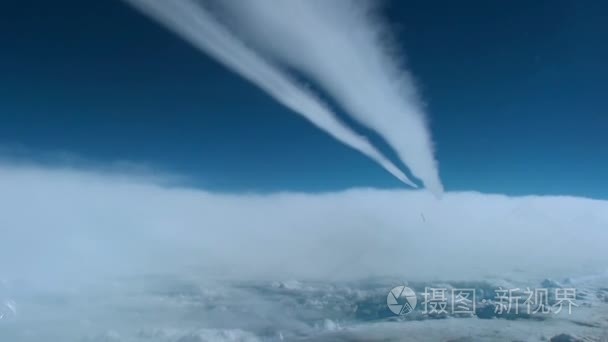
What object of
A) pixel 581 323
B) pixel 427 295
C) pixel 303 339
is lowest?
pixel 303 339

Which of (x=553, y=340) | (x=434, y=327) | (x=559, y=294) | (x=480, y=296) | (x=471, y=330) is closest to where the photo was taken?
(x=559, y=294)

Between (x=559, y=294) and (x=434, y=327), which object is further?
(x=434, y=327)

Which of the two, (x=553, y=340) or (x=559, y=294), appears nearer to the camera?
(x=559, y=294)

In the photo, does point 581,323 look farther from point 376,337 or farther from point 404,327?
point 376,337

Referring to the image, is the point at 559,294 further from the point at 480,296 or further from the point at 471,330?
the point at 480,296

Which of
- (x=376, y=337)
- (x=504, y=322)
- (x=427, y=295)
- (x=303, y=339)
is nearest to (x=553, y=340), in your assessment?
(x=504, y=322)

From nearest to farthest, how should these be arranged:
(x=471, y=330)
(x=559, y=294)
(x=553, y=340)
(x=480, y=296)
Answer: (x=559, y=294), (x=553, y=340), (x=471, y=330), (x=480, y=296)

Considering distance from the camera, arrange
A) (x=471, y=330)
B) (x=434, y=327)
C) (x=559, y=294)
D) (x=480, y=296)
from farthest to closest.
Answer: (x=480, y=296) < (x=434, y=327) < (x=471, y=330) < (x=559, y=294)

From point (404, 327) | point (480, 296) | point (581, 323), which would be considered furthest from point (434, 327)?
point (581, 323)

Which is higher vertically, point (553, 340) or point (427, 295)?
point (427, 295)
